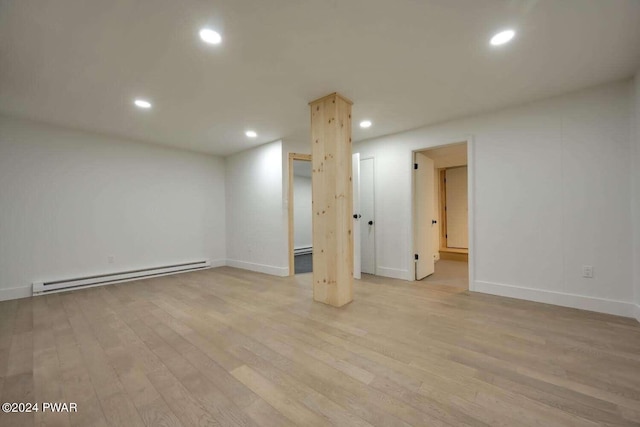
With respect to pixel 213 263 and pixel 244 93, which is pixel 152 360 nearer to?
pixel 244 93

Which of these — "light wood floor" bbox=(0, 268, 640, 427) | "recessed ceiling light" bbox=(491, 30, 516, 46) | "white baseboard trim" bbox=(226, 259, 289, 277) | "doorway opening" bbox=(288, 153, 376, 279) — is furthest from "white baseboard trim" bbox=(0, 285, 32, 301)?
"recessed ceiling light" bbox=(491, 30, 516, 46)

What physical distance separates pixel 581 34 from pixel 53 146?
6171 mm

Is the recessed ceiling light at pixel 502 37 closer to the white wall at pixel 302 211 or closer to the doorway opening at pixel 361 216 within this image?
the doorway opening at pixel 361 216

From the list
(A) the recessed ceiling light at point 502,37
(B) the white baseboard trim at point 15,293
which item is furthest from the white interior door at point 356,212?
(B) the white baseboard trim at point 15,293

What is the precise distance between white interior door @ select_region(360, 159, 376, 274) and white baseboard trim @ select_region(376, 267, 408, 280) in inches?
4.6

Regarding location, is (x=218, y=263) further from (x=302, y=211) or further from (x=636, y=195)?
(x=636, y=195)

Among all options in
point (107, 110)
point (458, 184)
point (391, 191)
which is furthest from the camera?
point (458, 184)

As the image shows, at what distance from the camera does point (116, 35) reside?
75.3 inches

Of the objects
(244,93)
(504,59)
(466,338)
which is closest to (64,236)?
(244,93)

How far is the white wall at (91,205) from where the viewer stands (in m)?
3.45

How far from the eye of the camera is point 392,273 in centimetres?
423

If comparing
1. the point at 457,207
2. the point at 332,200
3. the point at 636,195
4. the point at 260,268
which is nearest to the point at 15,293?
the point at 260,268

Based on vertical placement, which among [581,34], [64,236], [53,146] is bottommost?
[64,236]

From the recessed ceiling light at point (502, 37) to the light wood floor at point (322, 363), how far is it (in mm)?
2404
